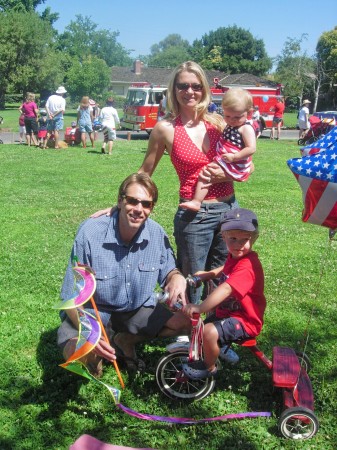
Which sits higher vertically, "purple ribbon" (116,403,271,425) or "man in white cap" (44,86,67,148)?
"man in white cap" (44,86,67,148)

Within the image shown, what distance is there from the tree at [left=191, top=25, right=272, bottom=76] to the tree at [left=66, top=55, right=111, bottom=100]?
16.9 m

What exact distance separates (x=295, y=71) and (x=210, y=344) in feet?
139

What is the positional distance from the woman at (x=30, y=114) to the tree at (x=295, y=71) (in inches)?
1168

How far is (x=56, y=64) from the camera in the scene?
1832 inches

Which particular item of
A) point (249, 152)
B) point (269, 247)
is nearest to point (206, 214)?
point (249, 152)

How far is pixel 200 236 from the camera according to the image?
337cm

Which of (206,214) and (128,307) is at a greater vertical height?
(206,214)

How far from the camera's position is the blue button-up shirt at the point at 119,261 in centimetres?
335

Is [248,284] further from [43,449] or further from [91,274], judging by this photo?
[43,449]

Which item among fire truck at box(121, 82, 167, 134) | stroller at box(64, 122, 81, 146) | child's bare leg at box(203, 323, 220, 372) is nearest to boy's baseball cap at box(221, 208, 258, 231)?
child's bare leg at box(203, 323, 220, 372)

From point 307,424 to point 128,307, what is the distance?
53.6 inches

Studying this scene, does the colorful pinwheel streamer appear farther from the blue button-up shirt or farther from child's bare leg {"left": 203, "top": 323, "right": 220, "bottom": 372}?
child's bare leg {"left": 203, "top": 323, "right": 220, "bottom": 372}

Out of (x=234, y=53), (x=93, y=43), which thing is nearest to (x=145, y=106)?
(x=234, y=53)

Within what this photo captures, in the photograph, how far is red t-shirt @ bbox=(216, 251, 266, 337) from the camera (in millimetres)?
3006
